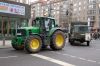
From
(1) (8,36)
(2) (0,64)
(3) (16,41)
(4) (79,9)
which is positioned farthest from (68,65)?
(4) (79,9)

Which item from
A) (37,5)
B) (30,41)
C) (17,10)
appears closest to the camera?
(30,41)

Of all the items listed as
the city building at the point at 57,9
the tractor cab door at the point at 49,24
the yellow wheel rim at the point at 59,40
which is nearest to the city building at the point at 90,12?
the city building at the point at 57,9

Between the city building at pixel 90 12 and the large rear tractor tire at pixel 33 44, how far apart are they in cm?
8715

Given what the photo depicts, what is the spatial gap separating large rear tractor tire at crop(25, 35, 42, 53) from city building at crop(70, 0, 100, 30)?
87148 mm

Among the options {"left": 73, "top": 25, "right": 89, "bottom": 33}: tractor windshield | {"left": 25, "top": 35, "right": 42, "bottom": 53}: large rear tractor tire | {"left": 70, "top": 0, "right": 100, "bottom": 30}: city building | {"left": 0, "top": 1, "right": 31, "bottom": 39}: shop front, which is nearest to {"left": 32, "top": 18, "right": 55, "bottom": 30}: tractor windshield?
{"left": 25, "top": 35, "right": 42, "bottom": 53}: large rear tractor tire

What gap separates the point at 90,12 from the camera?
363ft

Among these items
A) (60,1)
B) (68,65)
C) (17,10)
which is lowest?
(68,65)

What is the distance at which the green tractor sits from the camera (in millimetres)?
18955

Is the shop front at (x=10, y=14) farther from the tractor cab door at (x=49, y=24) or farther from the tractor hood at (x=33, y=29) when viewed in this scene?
the tractor hood at (x=33, y=29)

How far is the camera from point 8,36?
33.5 m

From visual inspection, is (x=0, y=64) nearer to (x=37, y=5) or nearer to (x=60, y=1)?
(x=60, y=1)

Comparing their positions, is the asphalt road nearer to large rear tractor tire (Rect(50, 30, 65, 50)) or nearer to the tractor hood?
the tractor hood

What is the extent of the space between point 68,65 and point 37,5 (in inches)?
5317

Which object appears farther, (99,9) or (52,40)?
(99,9)
